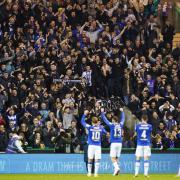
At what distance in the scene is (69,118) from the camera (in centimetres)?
3284

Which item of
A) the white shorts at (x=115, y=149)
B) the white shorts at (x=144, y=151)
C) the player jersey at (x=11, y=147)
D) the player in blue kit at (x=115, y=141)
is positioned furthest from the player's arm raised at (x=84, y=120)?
the player jersey at (x=11, y=147)

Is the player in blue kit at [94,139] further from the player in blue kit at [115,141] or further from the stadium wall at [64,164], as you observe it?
the stadium wall at [64,164]

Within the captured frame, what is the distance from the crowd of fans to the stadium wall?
1.49 feet

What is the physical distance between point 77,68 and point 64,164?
4.66 meters

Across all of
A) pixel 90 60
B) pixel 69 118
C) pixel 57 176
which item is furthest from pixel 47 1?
pixel 57 176

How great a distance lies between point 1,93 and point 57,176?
14.5 feet

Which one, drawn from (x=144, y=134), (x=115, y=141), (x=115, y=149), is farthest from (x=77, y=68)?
(x=144, y=134)

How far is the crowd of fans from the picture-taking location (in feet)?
106

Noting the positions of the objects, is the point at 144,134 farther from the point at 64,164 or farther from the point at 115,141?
the point at 64,164

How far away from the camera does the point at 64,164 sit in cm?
3209

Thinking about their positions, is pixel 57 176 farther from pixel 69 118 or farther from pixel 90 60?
pixel 90 60

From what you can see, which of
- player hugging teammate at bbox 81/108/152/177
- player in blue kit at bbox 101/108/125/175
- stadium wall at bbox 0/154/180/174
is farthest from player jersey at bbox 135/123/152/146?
stadium wall at bbox 0/154/180/174

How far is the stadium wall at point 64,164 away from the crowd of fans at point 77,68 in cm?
45

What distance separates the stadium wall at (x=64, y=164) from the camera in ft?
104
